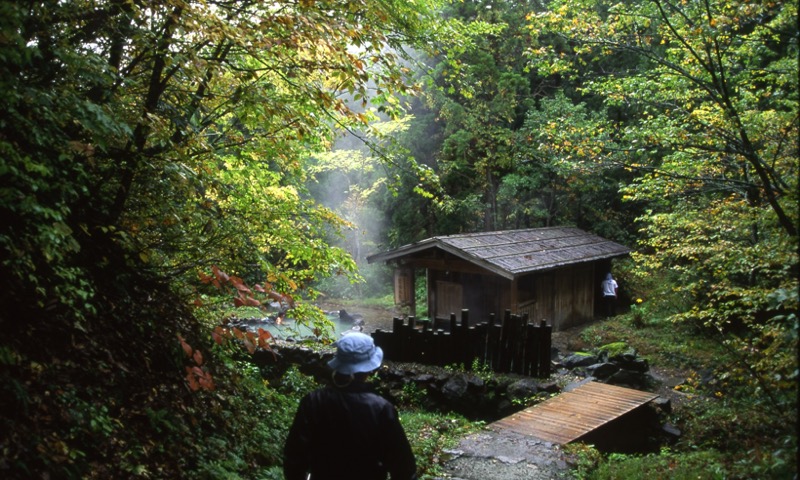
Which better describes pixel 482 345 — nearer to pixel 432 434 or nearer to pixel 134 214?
pixel 432 434

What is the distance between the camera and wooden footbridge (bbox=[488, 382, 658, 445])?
27.0 ft

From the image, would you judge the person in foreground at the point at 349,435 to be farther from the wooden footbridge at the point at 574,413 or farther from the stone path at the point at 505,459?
the wooden footbridge at the point at 574,413

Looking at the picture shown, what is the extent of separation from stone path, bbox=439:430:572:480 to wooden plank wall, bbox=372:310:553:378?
11.1 feet

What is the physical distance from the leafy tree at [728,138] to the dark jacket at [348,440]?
253cm

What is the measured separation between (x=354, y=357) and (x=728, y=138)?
586 centimetres

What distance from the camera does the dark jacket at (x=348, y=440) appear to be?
128 inches

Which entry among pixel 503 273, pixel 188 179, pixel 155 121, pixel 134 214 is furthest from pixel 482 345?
pixel 155 121

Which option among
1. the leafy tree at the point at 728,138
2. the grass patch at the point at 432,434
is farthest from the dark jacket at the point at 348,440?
the grass patch at the point at 432,434

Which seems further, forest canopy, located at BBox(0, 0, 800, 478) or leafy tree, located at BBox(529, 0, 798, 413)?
leafy tree, located at BBox(529, 0, 798, 413)

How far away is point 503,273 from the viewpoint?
52.3ft

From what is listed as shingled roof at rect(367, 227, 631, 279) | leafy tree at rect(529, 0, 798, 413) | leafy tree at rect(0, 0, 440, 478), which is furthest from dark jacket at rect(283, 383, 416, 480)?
shingled roof at rect(367, 227, 631, 279)

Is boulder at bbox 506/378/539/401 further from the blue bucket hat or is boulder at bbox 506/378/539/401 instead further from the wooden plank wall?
the blue bucket hat

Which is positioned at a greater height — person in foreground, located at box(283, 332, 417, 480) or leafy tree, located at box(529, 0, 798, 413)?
leafy tree, located at box(529, 0, 798, 413)

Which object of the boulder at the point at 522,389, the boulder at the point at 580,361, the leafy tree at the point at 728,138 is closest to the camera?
the leafy tree at the point at 728,138
